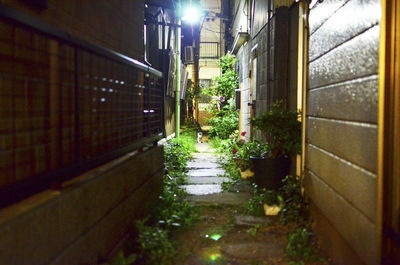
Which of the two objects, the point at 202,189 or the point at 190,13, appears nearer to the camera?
the point at 202,189

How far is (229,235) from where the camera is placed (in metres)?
5.24

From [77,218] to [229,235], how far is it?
2.80 meters

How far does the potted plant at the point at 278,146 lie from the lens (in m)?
6.66

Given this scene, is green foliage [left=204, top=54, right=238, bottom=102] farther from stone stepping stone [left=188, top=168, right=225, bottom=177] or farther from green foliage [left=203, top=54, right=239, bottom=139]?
stone stepping stone [left=188, top=168, right=225, bottom=177]

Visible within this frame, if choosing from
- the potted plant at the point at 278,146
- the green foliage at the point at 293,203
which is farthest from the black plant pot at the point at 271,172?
the green foliage at the point at 293,203

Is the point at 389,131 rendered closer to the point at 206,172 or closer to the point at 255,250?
the point at 255,250

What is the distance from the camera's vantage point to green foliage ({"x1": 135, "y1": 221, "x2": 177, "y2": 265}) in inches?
159

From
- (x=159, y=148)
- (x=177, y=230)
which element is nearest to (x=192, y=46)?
(x=159, y=148)

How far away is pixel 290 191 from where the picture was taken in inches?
241

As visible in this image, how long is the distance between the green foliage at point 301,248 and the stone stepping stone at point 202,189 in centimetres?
295

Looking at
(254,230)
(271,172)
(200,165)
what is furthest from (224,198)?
(200,165)

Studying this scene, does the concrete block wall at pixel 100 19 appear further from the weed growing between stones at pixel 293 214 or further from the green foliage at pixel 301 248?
the green foliage at pixel 301 248

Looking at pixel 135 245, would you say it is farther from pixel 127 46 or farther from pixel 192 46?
pixel 192 46

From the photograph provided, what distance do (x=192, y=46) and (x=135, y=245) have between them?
1736 centimetres
